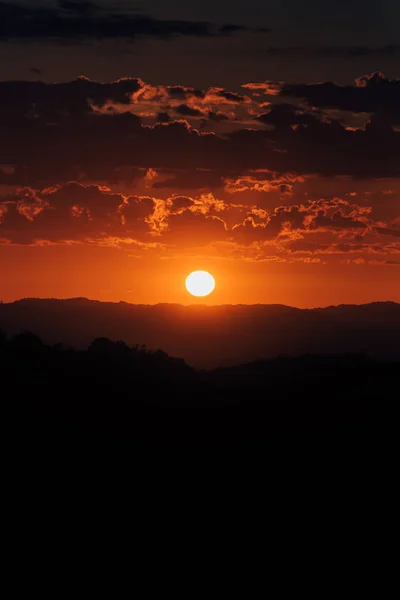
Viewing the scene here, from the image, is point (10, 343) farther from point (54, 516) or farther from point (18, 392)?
point (54, 516)

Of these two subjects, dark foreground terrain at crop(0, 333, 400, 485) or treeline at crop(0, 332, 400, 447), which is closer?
dark foreground terrain at crop(0, 333, 400, 485)

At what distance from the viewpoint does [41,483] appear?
13662cm

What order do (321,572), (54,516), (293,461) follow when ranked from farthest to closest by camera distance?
(293,461) < (54,516) < (321,572)

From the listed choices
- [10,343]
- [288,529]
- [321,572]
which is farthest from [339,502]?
[10,343]

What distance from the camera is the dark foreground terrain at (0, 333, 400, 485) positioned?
482 feet

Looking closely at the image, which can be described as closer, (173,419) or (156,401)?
(173,419)

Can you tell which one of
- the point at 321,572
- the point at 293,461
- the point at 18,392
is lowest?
the point at 321,572

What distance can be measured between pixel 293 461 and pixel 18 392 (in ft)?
139

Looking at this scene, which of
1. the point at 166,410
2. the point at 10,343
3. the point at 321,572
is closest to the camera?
the point at 321,572

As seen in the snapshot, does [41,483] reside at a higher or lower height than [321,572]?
higher

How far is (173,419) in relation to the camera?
17000cm

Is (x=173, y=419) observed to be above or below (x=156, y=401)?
below

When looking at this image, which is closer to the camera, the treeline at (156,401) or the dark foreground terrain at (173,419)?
the dark foreground terrain at (173,419)

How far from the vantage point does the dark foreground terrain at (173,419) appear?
5787 inches
